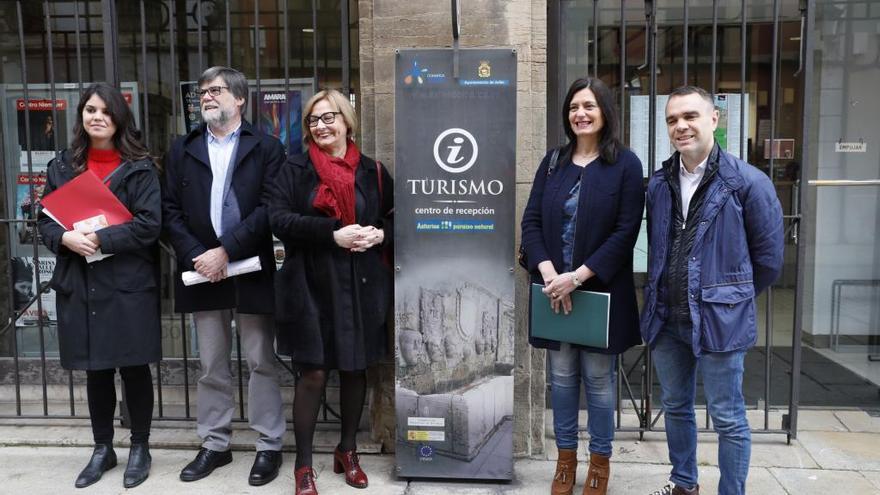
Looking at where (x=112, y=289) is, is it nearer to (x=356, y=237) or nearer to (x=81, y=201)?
(x=81, y=201)

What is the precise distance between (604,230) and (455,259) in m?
0.77

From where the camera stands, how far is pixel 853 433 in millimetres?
4496

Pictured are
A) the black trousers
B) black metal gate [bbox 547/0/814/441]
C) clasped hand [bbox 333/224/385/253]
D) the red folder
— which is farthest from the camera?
black metal gate [bbox 547/0/814/441]

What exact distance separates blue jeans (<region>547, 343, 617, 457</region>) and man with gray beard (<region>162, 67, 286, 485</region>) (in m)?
1.50

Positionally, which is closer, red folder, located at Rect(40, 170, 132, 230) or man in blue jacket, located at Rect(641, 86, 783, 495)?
man in blue jacket, located at Rect(641, 86, 783, 495)

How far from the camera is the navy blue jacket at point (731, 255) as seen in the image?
297 cm

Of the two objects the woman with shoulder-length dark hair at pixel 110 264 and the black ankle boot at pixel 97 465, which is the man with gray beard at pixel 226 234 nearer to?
the woman with shoulder-length dark hair at pixel 110 264

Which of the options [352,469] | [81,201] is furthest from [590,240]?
[81,201]

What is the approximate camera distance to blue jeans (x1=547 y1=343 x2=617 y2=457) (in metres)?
3.39

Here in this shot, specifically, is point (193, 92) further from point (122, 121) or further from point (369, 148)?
point (369, 148)

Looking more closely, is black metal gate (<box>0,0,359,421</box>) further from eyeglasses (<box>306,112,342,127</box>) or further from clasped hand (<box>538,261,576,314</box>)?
clasped hand (<box>538,261,576,314</box>)

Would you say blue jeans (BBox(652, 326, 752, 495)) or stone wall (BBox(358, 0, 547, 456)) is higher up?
stone wall (BBox(358, 0, 547, 456))

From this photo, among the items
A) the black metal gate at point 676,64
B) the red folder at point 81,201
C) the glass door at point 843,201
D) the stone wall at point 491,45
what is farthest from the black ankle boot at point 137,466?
the glass door at point 843,201

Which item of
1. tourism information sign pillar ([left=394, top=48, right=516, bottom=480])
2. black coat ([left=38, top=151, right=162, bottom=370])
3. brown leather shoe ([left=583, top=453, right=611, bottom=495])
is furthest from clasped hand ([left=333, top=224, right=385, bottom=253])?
brown leather shoe ([left=583, top=453, right=611, bottom=495])
